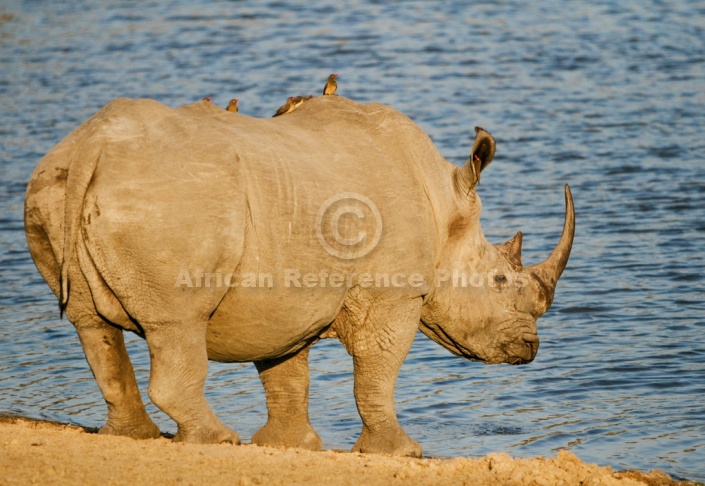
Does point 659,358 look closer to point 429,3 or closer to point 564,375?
point 564,375

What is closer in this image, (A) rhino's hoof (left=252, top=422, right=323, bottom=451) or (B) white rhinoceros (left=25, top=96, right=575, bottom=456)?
(B) white rhinoceros (left=25, top=96, right=575, bottom=456)

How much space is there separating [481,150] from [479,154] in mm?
39

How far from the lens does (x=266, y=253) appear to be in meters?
6.65

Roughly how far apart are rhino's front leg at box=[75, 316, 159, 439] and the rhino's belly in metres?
0.49

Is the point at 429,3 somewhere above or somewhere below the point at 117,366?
below

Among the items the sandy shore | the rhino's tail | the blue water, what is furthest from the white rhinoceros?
the blue water

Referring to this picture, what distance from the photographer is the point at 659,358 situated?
10195 millimetres

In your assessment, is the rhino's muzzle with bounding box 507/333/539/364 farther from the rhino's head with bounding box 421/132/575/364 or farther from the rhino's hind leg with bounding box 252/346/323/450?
the rhino's hind leg with bounding box 252/346/323/450

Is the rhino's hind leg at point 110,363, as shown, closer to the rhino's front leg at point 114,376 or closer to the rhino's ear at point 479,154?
the rhino's front leg at point 114,376

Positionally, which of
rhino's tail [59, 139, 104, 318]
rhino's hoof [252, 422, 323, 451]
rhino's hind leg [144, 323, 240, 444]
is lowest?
rhino's hoof [252, 422, 323, 451]

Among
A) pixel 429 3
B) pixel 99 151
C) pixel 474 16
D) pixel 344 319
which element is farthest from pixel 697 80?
pixel 99 151

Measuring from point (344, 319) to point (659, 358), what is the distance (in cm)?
369

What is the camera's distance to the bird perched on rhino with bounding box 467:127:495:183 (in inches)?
300

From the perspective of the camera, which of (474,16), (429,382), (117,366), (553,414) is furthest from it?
(474,16)
